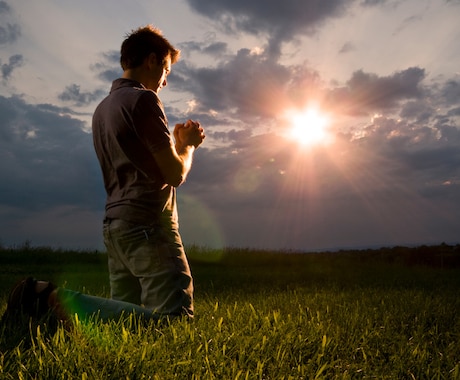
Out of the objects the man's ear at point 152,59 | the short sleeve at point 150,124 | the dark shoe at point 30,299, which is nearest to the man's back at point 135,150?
the short sleeve at point 150,124

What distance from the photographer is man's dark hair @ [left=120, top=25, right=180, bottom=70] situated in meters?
3.89

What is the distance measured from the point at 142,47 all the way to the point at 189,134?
0.75m

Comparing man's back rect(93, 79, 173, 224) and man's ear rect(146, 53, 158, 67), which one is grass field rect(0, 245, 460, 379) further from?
man's ear rect(146, 53, 158, 67)

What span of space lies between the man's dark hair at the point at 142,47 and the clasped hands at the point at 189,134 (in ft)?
1.77

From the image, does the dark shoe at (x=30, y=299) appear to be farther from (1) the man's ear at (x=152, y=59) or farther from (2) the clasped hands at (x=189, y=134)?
(1) the man's ear at (x=152, y=59)

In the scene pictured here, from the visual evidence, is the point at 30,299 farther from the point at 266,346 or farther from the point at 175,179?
the point at 266,346

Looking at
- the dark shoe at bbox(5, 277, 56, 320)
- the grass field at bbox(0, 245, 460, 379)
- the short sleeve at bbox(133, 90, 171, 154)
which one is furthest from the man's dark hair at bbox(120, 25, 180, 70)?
the grass field at bbox(0, 245, 460, 379)

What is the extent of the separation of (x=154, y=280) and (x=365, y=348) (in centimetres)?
155

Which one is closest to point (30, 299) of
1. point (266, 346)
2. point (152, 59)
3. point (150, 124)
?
point (150, 124)

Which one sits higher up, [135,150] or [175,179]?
[135,150]

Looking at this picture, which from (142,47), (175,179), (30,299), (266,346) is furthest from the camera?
(142,47)

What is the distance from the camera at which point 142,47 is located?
388 centimetres

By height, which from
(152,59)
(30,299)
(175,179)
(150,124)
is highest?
(152,59)

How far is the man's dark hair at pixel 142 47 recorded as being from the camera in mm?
3887
